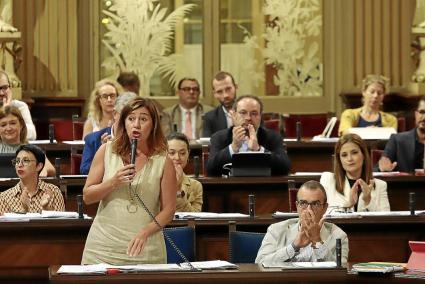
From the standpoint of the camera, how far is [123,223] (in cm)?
627

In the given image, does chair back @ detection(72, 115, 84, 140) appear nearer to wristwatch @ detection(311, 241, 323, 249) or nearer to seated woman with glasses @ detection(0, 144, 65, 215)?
seated woman with glasses @ detection(0, 144, 65, 215)

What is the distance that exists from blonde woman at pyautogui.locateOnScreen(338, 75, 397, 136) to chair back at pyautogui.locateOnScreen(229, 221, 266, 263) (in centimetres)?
531

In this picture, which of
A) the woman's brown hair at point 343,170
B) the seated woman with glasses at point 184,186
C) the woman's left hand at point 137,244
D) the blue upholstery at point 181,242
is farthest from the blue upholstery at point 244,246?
the woman's brown hair at point 343,170

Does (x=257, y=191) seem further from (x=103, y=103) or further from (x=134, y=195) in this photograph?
(x=134, y=195)

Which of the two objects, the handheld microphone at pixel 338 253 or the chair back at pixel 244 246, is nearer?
the handheld microphone at pixel 338 253

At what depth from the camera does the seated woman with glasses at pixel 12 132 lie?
9.42 meters

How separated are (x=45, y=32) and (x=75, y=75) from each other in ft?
1.80

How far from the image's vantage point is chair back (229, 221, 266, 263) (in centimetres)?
684

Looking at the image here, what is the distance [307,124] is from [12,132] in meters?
4.80

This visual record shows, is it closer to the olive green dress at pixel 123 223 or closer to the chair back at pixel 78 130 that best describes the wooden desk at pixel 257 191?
the olive green dress at pixel 123 223

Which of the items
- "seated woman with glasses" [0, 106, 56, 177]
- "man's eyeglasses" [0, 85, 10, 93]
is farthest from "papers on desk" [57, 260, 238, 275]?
"man's eyeglasses" [0, 85, 10, 93]

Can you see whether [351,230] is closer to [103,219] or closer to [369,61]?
[103,219]

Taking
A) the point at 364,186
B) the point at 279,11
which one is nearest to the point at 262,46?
the point at 279,11

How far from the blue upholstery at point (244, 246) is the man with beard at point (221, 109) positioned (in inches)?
187
